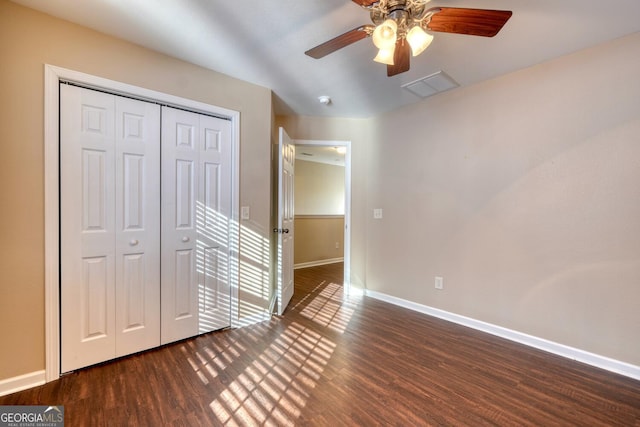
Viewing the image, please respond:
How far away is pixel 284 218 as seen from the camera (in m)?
3.09

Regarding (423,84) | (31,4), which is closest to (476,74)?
(423,84)

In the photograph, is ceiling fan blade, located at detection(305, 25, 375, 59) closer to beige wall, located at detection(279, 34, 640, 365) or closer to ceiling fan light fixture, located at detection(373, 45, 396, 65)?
ceiling fan light fixture, located at detection(373, 45, 396, 65)

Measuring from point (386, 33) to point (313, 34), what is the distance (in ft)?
2.37

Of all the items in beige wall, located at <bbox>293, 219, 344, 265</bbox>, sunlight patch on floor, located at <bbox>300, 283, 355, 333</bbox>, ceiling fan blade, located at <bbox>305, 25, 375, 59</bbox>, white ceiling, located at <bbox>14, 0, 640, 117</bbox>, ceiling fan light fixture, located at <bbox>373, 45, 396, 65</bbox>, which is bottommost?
sunlight patch on floor, located at <bbox>300, 283, 355, 333</bbox>

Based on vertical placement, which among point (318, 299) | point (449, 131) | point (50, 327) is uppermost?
point (449, 131)

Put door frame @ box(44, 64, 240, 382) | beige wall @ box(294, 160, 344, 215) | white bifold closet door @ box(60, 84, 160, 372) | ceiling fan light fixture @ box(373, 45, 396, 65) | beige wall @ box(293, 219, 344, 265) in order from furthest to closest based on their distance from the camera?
beige wall @ box(294, 160, 344, 215), beige wall @ box(293, 219, 344, 265), white bifold closet door @ box(60, 84, 160, 372), door frame @ box(44, 64, 240, 382), ceiling fan light fixture @ box(373, 45, 396, 65)

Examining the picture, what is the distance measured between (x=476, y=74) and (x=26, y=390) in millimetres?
4093

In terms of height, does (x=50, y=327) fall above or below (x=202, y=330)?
above

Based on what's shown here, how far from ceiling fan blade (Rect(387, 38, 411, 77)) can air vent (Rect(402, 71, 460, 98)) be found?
0.93 m

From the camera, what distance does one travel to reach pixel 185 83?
235 centimetres

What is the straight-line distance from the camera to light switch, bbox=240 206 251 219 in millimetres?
2718

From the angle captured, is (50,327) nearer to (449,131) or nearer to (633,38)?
(449,131)

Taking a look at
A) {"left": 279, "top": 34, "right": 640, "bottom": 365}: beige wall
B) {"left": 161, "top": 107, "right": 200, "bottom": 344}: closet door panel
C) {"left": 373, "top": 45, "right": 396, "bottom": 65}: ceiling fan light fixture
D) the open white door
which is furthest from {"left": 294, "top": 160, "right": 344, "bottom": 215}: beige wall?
{"left": 373, "top": 45, "right": 396, "bottom": 65}: ceiling fan light fixture

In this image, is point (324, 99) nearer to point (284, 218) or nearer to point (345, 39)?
point (284, 218)
